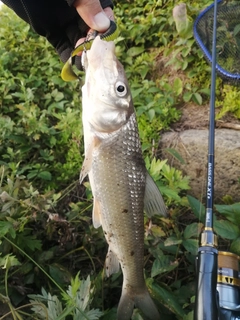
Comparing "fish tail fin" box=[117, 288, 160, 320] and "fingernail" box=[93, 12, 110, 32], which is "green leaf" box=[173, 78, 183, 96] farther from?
"fish tail fin" box=[117, 288, 160, 320]

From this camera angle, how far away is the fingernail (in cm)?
208

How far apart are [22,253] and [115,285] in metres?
0.60

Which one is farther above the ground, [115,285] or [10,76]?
[10,76]

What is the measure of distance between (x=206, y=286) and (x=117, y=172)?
691 millimetres

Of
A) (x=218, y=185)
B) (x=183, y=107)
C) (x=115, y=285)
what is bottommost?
(x=115, y=285)

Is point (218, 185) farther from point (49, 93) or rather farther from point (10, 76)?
point (10, 76)

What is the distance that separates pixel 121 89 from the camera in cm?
197

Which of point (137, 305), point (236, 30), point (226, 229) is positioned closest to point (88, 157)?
point (137, 305)

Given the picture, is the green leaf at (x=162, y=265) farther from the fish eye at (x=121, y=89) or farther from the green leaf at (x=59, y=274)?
the fish eye at (x=121, y=89)

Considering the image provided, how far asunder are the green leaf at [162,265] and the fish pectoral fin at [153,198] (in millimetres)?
427

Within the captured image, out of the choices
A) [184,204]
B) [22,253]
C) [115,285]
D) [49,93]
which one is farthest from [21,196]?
[49,93]

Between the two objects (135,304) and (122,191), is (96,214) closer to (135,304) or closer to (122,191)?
(122,191)

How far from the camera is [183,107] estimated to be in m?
3.70

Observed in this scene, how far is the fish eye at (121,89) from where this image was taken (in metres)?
1.96
